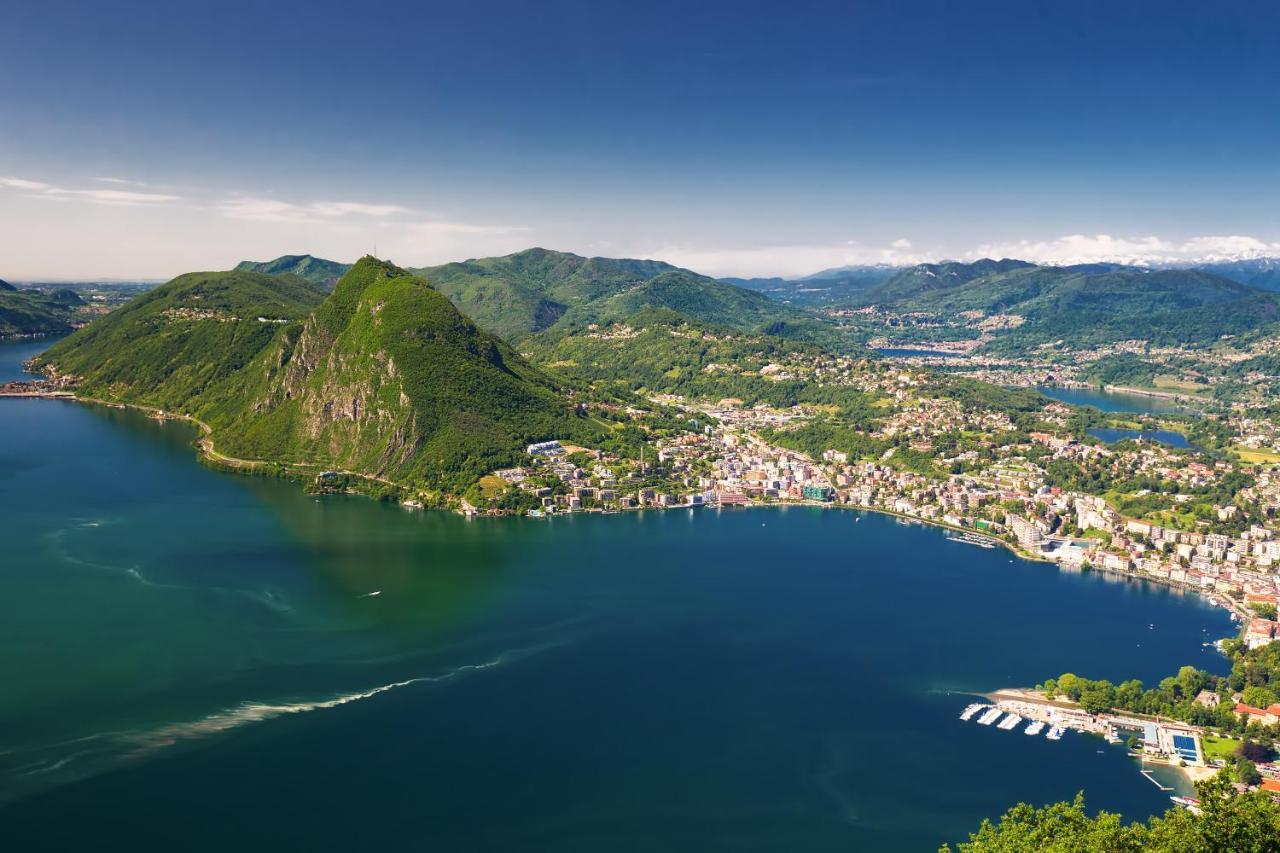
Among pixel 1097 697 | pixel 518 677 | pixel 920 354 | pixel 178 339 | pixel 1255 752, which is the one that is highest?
pixel 178 339

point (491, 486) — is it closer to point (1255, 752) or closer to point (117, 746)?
point (117, 746)

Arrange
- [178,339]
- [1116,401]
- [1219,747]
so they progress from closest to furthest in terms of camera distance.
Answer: [1219,747] < [178,339] < [1116,401]

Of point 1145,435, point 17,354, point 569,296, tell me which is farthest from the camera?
point 569,296

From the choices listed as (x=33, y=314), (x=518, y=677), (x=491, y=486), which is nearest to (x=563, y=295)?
(x=33, y=314)

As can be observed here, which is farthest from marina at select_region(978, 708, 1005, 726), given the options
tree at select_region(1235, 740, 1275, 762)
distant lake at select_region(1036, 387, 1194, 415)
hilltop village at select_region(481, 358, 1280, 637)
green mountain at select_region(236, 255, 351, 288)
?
green mountain at select_region(236, 255, 351, 288)

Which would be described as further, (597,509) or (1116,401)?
(1116,401)

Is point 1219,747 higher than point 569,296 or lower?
lower

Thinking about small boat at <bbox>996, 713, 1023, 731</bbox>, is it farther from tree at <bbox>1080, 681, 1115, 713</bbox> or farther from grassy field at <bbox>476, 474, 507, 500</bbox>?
grassy field at <bbox>476, 474, 507, 500</bbox>

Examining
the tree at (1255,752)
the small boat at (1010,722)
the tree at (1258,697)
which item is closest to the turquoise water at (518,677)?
the small boat at (1010,722)
